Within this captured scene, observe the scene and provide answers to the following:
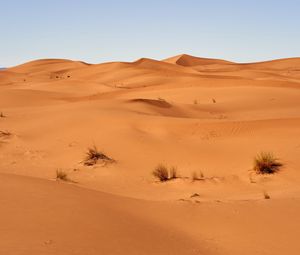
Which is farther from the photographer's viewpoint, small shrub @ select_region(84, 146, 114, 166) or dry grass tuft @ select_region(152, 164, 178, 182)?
small shrub @ select_region(84, 146, 114, 166)

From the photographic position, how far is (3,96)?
25969mm

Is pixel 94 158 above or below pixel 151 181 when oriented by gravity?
above

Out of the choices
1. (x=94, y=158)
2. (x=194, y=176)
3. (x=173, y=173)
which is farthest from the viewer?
(x=94, y=158)

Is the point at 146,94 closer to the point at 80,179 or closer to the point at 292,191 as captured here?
the point at 80,179

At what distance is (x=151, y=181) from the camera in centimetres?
972

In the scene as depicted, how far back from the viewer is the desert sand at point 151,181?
473cm

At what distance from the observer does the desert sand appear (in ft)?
15.5

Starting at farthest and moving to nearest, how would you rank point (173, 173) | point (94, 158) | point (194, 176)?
1. point (94, 158)
2. point (173, 173)
3. point (194, 176)

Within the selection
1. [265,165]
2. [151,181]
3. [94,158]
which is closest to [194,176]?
[151,181]

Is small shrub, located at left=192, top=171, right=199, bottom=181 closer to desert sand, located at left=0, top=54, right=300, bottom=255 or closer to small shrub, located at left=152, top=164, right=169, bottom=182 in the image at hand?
desert sand, located at left=0, top=54, right=300, bottom=255

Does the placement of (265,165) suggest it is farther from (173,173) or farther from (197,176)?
(173,173)

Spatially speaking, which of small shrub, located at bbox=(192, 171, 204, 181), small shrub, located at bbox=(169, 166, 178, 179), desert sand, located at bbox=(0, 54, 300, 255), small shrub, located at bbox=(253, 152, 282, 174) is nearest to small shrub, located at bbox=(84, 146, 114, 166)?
desert sand, located at bbox=(0, 54, 300, 255)

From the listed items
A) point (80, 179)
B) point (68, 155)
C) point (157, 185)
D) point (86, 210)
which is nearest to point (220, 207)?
point (86, 210)

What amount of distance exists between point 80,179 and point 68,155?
1924mm
